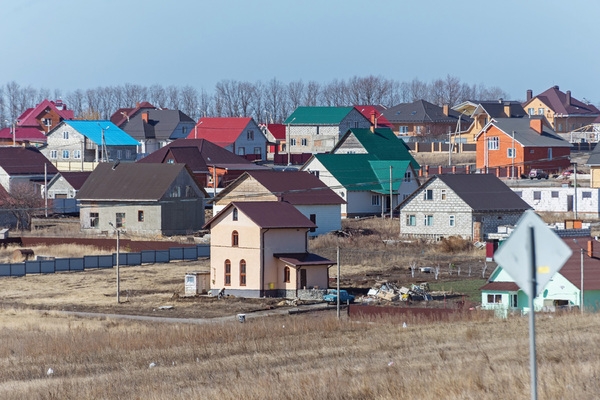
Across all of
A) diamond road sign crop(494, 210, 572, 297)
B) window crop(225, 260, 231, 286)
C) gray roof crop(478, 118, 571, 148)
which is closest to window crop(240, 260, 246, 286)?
window crop(225, 260, 231, 286)

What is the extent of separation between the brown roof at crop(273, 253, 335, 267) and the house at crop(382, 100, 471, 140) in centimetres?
6480

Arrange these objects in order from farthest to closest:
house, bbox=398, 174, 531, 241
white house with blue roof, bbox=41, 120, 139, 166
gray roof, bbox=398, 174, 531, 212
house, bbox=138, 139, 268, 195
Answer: white house with blue roof, bbox=41, 120, 139, 166 < house, bbox=138, 139, 268, 195 < gray roof, bbox=398, 174, 531, 212 < house, bbox=398, 174, 531, 241

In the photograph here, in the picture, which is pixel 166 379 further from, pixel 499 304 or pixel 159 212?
pixel 159 212

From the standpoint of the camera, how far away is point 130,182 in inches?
2222

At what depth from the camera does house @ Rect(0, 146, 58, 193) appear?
7031 centimetres

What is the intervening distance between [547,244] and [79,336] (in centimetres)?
1744

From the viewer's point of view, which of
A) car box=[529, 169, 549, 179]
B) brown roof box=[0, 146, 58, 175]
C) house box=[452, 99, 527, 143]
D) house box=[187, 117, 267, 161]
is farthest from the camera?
house box=[452, 99, 527, 143]

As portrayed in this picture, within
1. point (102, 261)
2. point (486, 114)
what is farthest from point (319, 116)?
point (102, 261)

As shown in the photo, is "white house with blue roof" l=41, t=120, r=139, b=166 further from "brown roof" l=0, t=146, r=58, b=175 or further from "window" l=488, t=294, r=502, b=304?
"window" l=488, t=294, r=502, b=304

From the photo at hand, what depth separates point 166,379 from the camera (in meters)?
15.9

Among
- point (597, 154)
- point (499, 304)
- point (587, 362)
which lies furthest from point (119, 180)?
point (587, 362)

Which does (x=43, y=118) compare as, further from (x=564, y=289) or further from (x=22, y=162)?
(x=564, y=289)

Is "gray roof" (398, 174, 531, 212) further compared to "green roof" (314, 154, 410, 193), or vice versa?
"green roof" (314, 154, 410, 193)

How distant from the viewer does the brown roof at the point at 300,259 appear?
35.0 m
